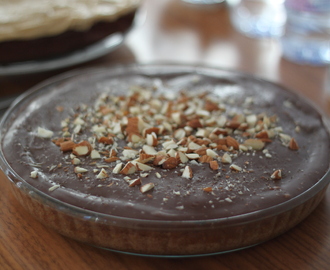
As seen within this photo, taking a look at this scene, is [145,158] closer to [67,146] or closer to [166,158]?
[166,158]

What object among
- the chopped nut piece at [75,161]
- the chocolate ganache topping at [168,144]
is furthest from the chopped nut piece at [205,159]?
the chopped nut piece at [75,161]

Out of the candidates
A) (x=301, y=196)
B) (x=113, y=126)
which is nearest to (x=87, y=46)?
(x=113, y=126)

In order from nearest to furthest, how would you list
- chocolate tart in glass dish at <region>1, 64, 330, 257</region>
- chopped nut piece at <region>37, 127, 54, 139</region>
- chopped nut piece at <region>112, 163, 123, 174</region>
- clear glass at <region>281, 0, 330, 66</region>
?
chocolate tart in glass dish at <region>1, 64, 330, 257</region> → chopped nut piece at <region>112, 163, 123, 174</region> → chopped nut piece at <region>37, 127, 54, 139</region> → clear glass at <region>281, 0, 330, 66</region>

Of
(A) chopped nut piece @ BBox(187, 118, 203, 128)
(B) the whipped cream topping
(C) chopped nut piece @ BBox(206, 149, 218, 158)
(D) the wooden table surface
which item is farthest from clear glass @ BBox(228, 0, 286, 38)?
(C) chopped nut piece @ BBox(206, 149, 218, 158)

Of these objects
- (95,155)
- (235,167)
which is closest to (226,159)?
(235,167)

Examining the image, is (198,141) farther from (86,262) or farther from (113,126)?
(86,262)

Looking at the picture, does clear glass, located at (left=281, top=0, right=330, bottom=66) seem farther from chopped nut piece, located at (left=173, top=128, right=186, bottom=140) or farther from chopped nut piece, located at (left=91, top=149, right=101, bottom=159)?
chopped nut piece, located at (left=91, top=149, right=101, bottom=159)
